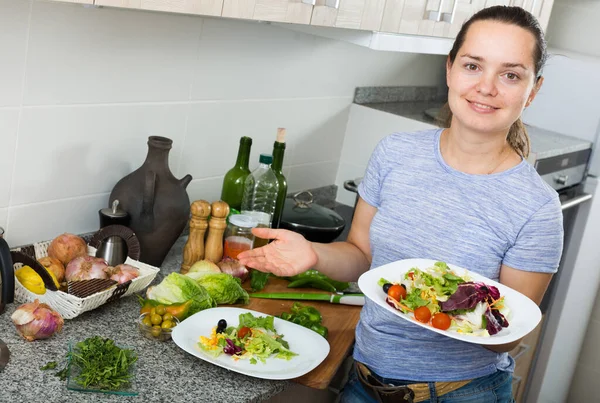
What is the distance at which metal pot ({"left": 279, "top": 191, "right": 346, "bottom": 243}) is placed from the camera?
223 cm

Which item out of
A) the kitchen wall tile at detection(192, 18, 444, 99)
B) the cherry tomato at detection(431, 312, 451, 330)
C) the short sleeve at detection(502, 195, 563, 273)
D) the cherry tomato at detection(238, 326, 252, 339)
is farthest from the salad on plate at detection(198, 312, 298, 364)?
the kitchen wall tile at detection(192, 18, 444, 99)

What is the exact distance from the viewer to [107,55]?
6.06 feet

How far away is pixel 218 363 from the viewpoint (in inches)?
59.0

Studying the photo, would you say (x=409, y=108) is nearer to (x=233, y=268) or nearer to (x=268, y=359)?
(x=233, y=268)

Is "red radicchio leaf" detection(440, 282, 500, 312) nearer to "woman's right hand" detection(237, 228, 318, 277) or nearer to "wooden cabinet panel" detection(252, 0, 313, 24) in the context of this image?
"woman's right hand" detection(237, 228, 318, 277)

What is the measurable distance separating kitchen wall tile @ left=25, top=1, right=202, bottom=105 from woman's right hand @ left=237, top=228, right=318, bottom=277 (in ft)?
1.78

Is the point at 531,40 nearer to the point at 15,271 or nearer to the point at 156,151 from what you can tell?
the point at 156,151

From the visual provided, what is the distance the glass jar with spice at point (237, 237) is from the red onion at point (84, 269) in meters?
0.39

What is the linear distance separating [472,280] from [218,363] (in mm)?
504

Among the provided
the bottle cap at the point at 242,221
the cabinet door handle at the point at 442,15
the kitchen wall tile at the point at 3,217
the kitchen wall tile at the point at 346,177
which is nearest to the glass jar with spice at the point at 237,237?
the bottle cap at the point at 242,221

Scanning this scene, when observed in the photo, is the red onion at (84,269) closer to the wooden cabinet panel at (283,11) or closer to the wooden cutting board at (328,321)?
the wooden cutting board at (328,321)

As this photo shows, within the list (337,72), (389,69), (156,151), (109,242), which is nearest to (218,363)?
(109,242)

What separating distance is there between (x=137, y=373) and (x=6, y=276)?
1.03ft

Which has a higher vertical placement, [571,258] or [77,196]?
[77,196]
